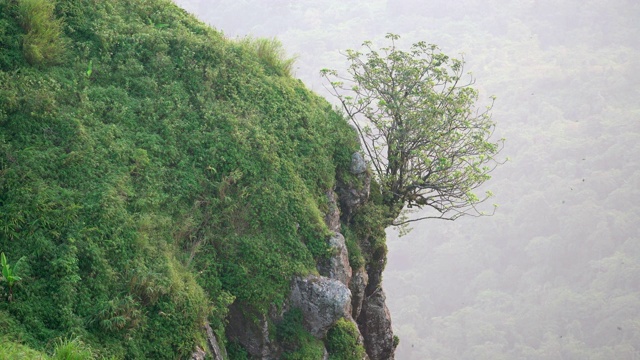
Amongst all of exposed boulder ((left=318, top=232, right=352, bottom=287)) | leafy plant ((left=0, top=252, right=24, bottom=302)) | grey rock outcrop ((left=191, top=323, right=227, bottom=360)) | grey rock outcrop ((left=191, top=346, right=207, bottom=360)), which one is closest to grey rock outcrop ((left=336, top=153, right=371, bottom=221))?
exposed boulder ((left=318, top=232, right=352, bottom=287))

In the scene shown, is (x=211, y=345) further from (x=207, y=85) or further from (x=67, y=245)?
(x=207, y=85)

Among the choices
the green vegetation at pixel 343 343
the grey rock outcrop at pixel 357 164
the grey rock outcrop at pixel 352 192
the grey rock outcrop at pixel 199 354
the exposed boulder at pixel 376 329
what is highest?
the grey rock outcrop at pixel 357 164

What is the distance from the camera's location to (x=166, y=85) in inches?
408

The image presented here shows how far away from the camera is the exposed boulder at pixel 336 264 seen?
10.3 metres

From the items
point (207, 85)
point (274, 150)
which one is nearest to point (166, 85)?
point (207, 85)

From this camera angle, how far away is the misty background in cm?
8350

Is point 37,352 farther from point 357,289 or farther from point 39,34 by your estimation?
Answer: point 357,289

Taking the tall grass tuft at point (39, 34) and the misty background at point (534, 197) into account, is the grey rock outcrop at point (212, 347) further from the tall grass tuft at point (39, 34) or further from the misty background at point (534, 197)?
the misty background at point (534, 197)

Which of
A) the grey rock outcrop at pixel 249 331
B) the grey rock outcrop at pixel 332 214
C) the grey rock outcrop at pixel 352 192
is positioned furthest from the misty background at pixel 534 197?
the grey rock outcrop at pixel 249 331

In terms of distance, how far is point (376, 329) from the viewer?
12.5 metres

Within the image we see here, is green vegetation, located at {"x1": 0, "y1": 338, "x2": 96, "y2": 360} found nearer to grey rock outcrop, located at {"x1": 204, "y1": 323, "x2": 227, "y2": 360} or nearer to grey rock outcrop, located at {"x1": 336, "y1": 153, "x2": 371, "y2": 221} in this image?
grey rock outcrop, located at {"x1": 204, "y1": 323, "x2": 227, "y2": 360}

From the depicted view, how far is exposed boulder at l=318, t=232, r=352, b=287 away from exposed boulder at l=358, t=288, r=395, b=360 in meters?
1.98

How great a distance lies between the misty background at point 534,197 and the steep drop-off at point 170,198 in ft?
239

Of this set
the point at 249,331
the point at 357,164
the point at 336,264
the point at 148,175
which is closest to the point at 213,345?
the point at 249,331
